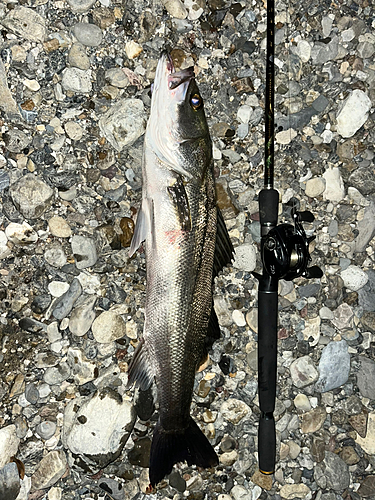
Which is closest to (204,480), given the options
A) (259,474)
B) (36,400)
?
(259,474)

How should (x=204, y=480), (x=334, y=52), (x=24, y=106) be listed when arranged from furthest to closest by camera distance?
(x=334, y=52) → (x=204, y=480) → (x=24, y=106)

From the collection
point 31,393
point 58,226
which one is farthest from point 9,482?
point 58,226

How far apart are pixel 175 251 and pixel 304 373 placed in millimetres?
1145

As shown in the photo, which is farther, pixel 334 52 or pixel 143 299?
pixel 334 52

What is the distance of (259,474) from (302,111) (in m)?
2.15

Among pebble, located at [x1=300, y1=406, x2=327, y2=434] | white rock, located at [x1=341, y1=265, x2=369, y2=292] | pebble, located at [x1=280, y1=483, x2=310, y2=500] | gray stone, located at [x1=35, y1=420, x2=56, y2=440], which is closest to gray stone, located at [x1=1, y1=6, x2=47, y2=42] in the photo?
gray stone, located at [x1=35, y1=420, x2=56, y2=440]

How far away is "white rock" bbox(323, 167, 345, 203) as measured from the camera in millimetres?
2508

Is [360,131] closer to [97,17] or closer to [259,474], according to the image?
[97,17]

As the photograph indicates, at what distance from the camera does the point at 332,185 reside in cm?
251

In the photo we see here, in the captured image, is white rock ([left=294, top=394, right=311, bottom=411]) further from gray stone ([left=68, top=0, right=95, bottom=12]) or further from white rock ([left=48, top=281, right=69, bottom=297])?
gray stone ([left=68, top=0, right=95, bottom=12])

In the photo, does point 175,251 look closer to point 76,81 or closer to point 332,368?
point 76,81

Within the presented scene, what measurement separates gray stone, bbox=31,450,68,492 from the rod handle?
108 centimetres

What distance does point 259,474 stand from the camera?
2.41m

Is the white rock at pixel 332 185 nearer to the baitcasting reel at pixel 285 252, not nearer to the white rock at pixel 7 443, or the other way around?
the baitcasting reel at pixel 285 252
